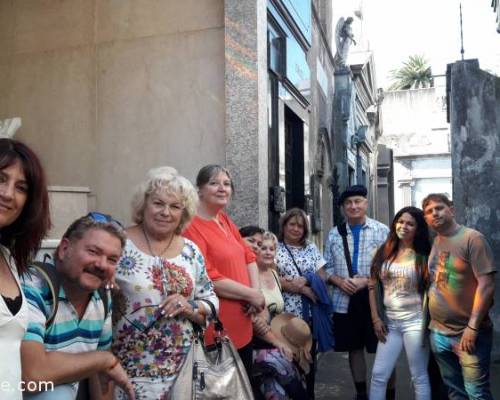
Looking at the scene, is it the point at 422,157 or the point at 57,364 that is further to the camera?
the point at 422,157

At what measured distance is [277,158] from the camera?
617 cm

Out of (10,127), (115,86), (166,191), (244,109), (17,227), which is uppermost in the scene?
(115,86)

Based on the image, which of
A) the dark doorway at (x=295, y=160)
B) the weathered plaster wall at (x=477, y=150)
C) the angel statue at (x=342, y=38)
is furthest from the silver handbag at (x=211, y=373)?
the angel statue at (x=342, y=38)

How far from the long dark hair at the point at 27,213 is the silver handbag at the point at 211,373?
0.98 m

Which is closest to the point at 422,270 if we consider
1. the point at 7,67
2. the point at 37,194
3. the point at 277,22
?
the point at 37,194

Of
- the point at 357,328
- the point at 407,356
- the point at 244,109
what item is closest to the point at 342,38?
the point at 244,109

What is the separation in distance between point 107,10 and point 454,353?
478cm

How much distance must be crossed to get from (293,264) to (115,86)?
9.26 ft

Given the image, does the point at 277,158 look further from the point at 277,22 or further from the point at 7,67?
the point at 7,67

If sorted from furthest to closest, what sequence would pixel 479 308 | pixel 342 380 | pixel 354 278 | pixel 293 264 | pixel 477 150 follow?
pixel 477 150
pixel 342 380
pixel 354 278
pixel 293 264
pixel 479 308

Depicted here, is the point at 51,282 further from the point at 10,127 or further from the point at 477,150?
the point at 477,150

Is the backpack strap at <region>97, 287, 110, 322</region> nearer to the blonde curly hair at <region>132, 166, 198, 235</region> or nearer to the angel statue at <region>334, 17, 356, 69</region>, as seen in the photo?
the blonde curly hair at <region>132, 166, 198, 235</region>

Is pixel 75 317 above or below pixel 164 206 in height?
below

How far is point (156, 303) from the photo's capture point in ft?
8.04
